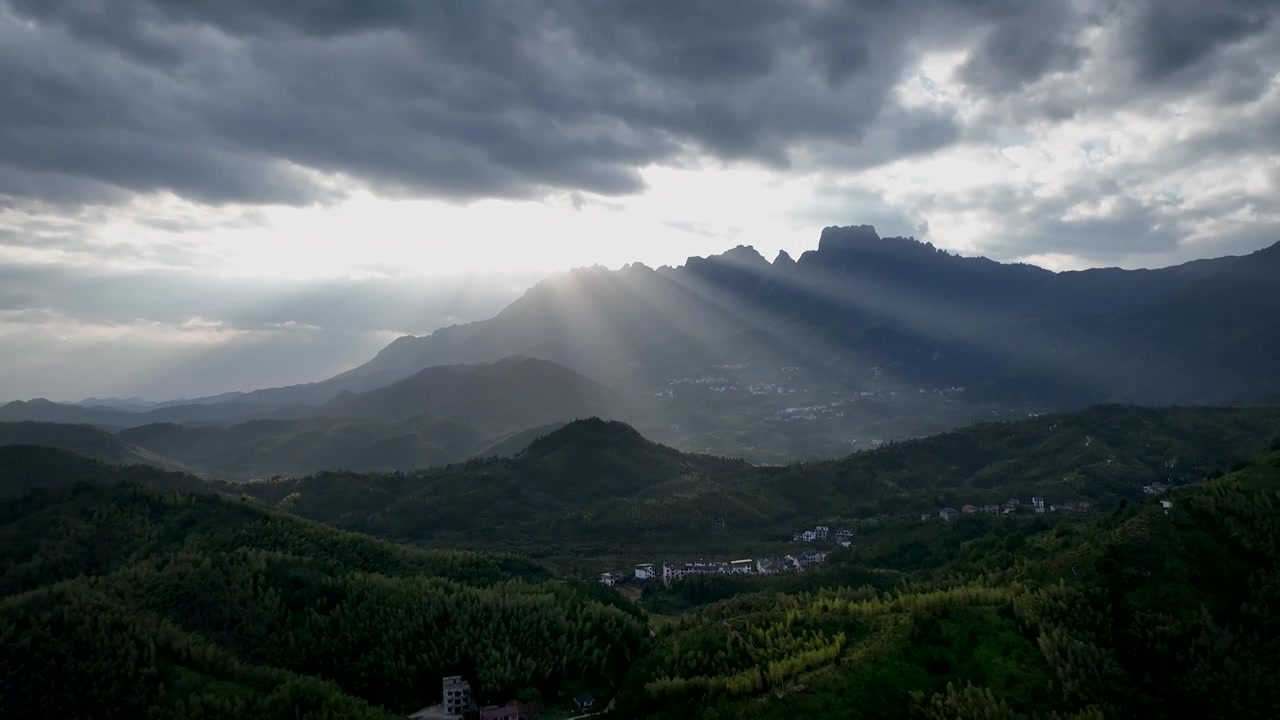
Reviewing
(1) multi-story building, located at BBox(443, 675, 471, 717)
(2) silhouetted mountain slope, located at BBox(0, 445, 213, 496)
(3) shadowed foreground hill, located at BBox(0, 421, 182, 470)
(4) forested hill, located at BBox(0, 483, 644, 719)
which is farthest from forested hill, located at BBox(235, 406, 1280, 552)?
(1) multi-story building, located at BBox(443, 675, 471, 717)

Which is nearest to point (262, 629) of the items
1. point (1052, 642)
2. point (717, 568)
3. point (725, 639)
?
point (725, 639)

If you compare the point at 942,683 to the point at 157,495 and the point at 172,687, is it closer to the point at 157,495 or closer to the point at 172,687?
the point at 172,687

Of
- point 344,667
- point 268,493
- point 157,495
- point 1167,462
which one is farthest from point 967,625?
point 268,493

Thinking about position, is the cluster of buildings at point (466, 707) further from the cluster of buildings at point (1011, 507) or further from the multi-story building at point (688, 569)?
the cluster of buildings at point (1011, 507)

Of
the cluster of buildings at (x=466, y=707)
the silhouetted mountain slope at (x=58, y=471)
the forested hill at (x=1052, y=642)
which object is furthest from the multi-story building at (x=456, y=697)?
the silhouetted mountain slope at (x=58, y=471)

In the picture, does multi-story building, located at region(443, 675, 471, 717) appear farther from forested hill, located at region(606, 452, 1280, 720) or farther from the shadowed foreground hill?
the shadowed foreground hill
